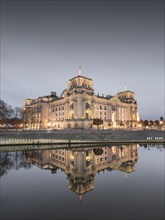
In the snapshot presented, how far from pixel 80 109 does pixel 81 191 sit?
86.4 meters

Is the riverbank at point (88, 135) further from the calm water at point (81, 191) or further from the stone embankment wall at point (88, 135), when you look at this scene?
the calm water at point (81, 191)

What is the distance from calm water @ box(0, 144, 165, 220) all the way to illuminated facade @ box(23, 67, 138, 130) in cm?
7324

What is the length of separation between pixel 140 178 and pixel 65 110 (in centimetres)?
9676

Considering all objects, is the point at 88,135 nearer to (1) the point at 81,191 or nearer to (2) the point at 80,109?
(2) the point at 80,109

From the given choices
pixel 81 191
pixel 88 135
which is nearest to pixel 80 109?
pixel 88 135

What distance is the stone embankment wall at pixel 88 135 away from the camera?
187 feet

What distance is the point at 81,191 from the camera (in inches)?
691

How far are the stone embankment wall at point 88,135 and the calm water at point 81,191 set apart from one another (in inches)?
1094

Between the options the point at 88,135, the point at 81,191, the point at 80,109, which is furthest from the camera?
the point at 80,109

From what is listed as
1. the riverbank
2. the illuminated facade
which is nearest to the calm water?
the riverbank

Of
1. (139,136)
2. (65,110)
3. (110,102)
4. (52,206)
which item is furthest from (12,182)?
(110,102)

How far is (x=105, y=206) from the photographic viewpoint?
14258 mm

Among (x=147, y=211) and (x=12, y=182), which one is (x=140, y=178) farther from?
(x=12, y=182)

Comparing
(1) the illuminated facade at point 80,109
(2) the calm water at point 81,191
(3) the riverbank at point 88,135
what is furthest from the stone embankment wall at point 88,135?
(1) the illuminated facade at point 80,109
